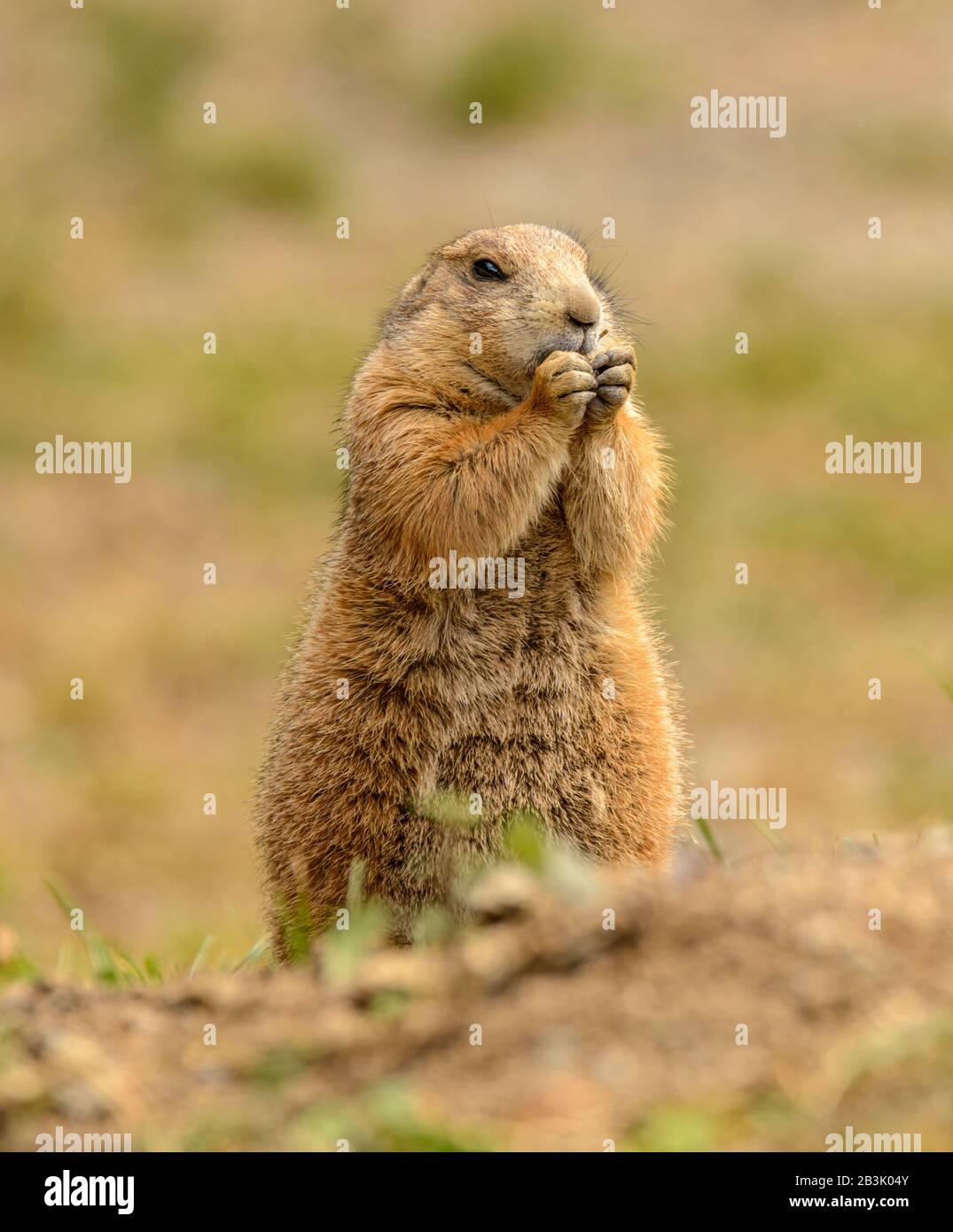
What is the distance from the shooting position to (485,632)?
5.36 m

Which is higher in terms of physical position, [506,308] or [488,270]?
[488,270]

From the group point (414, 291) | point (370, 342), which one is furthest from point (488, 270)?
point (370, 342)

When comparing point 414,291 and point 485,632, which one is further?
point 414,291

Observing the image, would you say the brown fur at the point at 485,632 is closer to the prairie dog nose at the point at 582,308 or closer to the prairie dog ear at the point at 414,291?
the prairie dog nose at the point at 582,308

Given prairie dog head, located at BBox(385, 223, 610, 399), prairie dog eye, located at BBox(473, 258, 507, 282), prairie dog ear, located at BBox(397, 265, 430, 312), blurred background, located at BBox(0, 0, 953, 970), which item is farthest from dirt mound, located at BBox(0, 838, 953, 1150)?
blurred background, located at BBox(0, 0, 953, 970)

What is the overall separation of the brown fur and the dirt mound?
121 cm

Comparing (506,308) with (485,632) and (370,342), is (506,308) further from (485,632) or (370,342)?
(370,342)

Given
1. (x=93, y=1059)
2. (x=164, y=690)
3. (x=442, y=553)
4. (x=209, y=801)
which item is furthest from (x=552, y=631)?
(x=164, y=690)

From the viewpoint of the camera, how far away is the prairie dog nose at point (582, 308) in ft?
18.2

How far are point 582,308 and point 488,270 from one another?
451mm

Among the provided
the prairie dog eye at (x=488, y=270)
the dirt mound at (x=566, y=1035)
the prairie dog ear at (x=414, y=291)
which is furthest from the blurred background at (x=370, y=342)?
the dirt mound at (x=566, y=1035)

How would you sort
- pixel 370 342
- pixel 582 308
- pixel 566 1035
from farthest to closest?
pixel 370 342 < pixel 582 308 < pixel 566 1035

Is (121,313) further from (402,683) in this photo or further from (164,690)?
(402,683)

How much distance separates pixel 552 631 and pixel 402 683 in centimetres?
47
